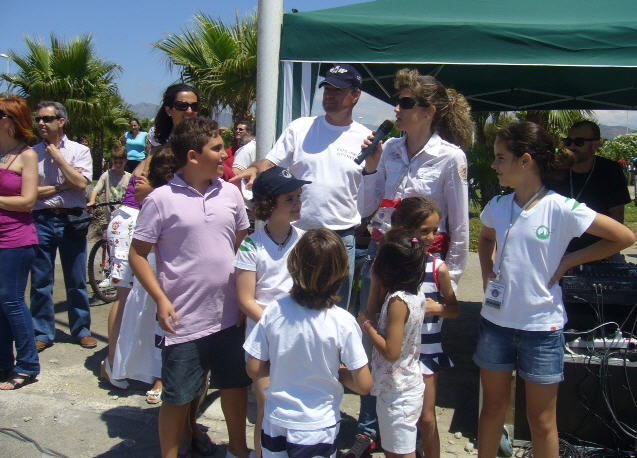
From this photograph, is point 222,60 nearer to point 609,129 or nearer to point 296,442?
point 296,442

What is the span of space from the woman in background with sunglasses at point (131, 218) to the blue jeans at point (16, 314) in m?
0.52

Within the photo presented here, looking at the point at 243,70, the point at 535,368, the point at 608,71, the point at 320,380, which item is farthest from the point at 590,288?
the point at 243,70

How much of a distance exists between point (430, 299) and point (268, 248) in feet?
2.61

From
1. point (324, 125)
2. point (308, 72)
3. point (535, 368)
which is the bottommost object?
point (535, 368)

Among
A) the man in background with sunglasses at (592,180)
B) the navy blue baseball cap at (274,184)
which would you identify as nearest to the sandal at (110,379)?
the navy blue baseball cap at (274,184)

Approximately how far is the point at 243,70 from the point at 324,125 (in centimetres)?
994

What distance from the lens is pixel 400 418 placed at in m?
2.57

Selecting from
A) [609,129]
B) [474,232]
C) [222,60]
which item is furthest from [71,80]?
[609,129]

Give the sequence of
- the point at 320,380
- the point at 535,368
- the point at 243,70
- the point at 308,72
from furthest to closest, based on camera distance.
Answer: the point at 243,70
the point at 308,72
the point at 535,368
the point at 320,380

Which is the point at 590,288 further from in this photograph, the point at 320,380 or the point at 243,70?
the point at 243,70

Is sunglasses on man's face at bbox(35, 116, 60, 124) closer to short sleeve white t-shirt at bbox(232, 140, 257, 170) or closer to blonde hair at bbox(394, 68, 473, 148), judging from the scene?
short sleeve white t-shirt at bbox(232, 140, 257, 170)

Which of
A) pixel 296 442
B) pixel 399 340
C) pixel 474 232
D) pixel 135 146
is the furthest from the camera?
pixel 474 232

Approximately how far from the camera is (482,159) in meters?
13.8

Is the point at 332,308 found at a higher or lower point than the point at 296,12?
lower
